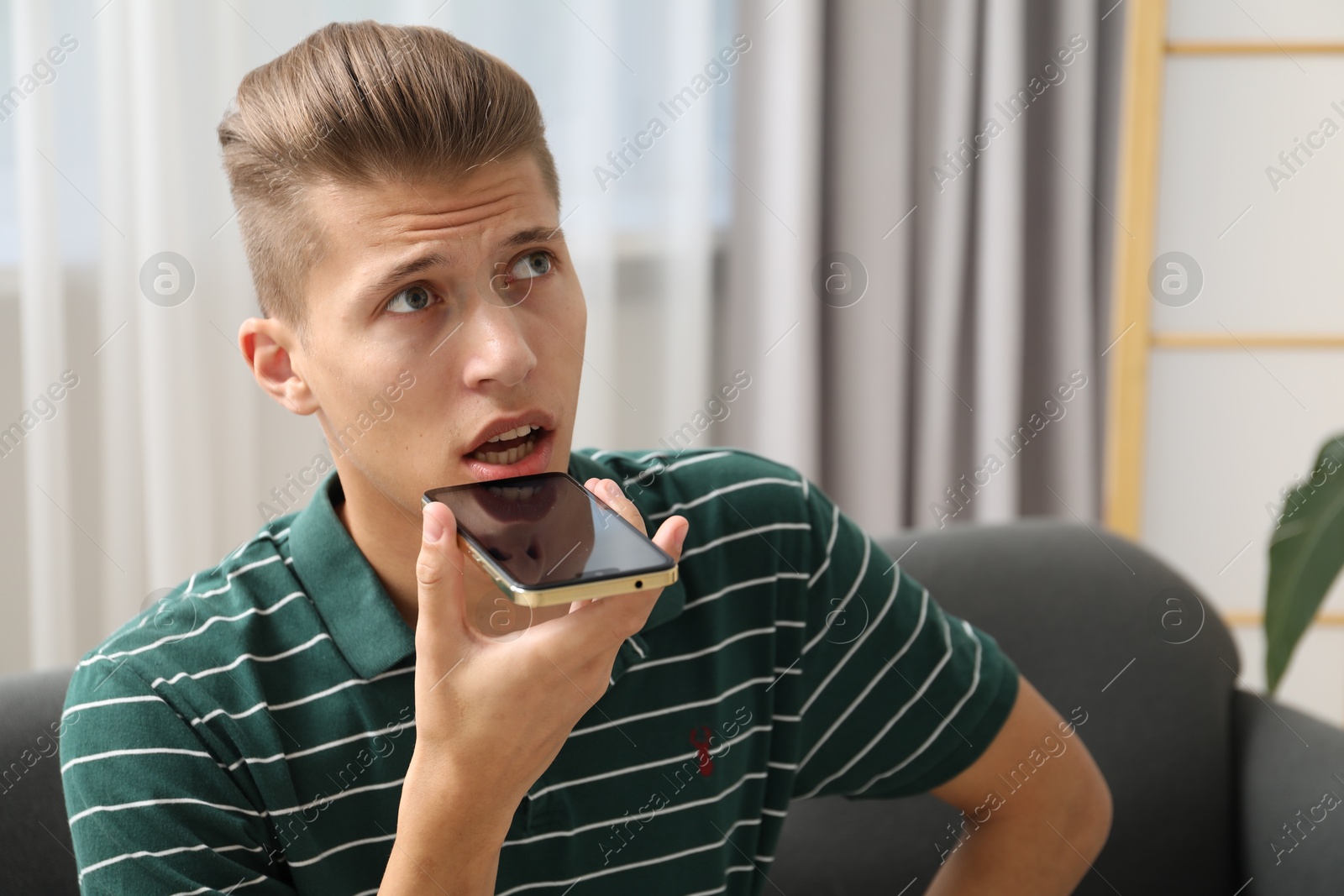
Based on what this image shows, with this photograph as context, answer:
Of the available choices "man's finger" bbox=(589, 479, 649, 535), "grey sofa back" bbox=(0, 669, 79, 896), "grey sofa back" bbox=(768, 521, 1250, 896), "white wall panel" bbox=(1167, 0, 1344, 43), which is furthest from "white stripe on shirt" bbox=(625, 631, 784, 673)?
"white wall panel" bbox=(1167, 0, 1344, 43)

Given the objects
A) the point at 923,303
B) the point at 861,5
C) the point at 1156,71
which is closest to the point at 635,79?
the point at 861,5

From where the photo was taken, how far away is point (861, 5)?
2191mm

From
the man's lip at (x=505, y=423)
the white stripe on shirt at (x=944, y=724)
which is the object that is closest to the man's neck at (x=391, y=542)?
the man's lip at (x=505, y=423)

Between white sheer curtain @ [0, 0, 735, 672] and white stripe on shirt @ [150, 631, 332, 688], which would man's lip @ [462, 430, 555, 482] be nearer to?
white stripe on shirt @ [150, 631, 332, 688]

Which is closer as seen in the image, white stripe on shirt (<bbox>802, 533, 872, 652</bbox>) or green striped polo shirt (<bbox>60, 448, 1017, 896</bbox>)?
green striped polo shirt (<bbox>60, 448, 1017, 896</bbox>)

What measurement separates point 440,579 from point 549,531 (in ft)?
0.29

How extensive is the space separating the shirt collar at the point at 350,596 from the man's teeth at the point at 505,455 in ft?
0.46

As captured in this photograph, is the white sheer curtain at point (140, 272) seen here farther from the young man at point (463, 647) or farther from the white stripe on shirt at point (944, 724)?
the white stripe on shirt at point (944, 724)

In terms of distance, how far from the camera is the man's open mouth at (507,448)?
938mm

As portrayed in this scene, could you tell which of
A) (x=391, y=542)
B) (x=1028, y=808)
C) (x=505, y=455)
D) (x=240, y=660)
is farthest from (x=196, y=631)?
(x=1028, y=808)

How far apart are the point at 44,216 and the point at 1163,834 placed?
5.92 ft

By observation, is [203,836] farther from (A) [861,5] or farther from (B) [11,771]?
(A) [861,5]

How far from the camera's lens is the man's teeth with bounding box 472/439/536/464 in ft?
3.09

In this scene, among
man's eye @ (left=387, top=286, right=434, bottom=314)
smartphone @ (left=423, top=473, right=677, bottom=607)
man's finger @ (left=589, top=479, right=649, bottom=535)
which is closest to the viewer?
smartphone @ (left=423, top=473, right=677, bottom=607)
